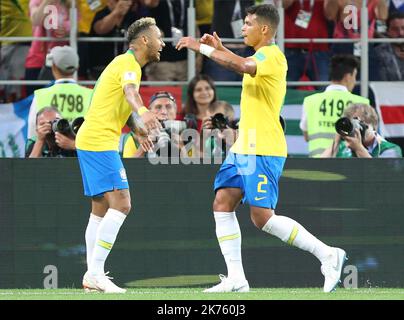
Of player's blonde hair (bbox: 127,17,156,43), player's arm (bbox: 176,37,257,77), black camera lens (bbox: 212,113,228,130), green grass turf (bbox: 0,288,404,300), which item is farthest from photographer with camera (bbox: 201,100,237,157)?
player's arm (bbox: 176,37,257,77)

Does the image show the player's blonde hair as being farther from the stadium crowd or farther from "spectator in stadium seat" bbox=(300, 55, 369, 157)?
the stadium crowd

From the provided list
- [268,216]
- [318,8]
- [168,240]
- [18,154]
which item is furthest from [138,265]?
[318,8]

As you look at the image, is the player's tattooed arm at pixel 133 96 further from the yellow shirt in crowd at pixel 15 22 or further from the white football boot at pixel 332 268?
the yellow shirt in crowd at pixel 15 22

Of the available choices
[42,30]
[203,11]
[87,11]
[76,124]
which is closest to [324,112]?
[203,11]

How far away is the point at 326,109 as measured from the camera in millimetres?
14625

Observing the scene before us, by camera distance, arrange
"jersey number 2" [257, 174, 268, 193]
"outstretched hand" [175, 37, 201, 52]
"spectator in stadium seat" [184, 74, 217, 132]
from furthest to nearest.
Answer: "spectator in stadium seat" [184, 74, 217, 132] < "jersey number 2" [257, 174, 268, 193] < "outstretched hand" [175, 37, 201, 52]

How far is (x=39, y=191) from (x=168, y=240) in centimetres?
128

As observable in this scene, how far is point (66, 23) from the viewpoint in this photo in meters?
15.6

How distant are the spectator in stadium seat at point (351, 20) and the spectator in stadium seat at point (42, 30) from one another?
3110mm

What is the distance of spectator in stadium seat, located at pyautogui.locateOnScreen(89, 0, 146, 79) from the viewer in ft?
51.3

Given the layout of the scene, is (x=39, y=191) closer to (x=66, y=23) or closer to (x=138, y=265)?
(x=138, y=265)

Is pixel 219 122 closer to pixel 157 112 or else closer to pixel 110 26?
pixel 157 112

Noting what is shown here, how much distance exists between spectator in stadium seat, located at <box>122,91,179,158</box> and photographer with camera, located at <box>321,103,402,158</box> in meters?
1.64

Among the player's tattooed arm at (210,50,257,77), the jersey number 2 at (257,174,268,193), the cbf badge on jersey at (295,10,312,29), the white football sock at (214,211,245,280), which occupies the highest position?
the cbf badge on jersey at (295,10,312,29)
